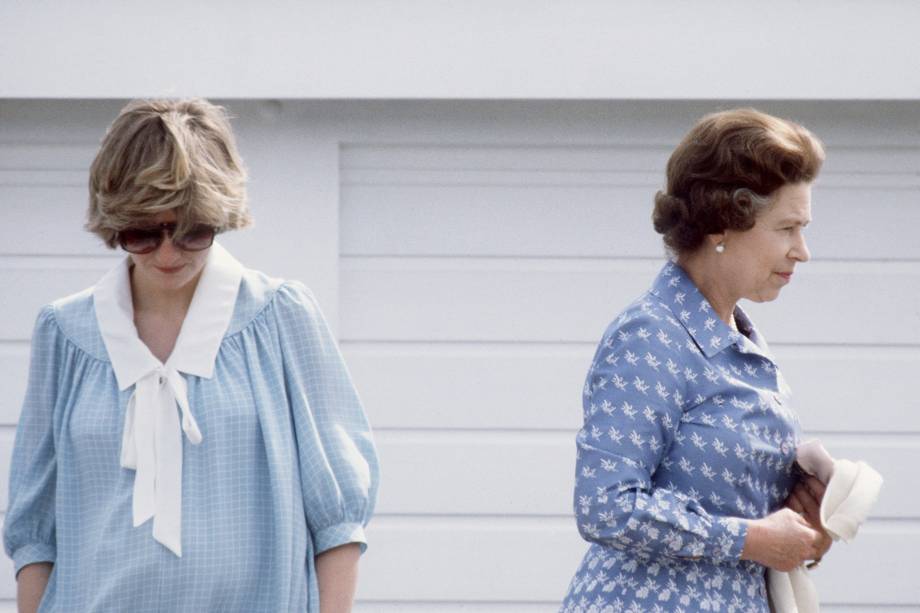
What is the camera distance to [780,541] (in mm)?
2365

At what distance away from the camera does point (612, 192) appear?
461 centimetres

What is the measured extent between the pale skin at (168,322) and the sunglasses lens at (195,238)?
0.02 meters

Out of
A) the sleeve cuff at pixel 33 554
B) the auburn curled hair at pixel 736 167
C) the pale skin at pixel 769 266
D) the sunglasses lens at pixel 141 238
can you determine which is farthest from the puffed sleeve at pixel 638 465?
the sleeve cuff at pixel 33 554

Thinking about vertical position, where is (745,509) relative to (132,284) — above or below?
below

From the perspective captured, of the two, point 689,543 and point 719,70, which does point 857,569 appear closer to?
point 719,70

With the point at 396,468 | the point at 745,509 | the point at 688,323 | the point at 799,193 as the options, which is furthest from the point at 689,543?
the point at 396,468

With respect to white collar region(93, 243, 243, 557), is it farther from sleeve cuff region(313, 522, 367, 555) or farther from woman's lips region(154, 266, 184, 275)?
sleeve cuff region(313, 522, 367, 555)

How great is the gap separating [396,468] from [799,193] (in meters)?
2.26

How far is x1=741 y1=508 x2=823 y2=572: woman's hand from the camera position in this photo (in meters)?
2.35

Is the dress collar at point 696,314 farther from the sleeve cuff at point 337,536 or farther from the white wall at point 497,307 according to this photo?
the white wall at point 497,307

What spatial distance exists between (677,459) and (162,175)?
0.93 metres

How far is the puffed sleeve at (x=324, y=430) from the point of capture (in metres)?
2.38

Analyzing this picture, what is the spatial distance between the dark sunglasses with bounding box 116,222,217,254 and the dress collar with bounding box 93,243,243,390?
0.12 m

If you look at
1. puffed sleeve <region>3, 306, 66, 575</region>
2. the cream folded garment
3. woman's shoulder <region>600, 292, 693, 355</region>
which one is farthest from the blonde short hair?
the cream folded garment
